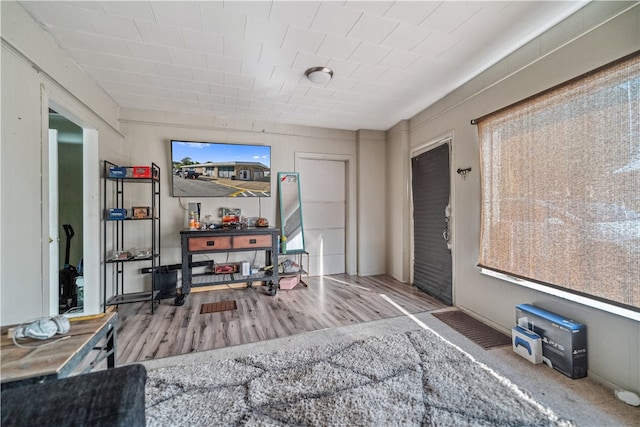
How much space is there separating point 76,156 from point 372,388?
4687 millimetres

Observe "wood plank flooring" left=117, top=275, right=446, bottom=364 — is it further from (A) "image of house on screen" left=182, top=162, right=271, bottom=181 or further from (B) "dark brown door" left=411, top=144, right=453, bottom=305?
(A) "image of house on screen" left=182, top=162, right=271, bottom=181

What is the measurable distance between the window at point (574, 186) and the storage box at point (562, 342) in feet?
0.81

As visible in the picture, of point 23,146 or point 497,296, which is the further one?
point 497,296

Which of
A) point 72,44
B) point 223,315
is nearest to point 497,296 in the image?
point 223,315

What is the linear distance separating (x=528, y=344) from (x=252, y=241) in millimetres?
3059

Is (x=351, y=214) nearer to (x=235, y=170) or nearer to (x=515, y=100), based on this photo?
(x=235, y=170)

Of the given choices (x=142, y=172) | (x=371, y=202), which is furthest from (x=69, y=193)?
(x=371, y=202)

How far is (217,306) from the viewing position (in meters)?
3.13

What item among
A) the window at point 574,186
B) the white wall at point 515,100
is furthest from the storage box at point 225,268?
the window at point 574,186

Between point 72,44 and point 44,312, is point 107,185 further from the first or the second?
point 44,312

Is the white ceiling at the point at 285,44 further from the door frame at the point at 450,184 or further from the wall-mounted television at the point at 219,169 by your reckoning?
the wall-mounted television at the point at 219,169

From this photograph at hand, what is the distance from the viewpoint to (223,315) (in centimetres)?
286

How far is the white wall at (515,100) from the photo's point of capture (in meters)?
1.59

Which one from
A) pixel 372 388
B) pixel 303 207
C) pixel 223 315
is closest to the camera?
pixel 372 388
